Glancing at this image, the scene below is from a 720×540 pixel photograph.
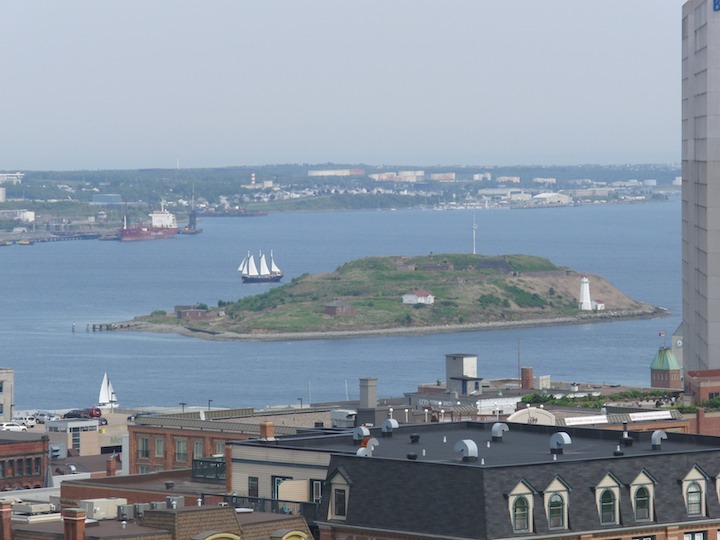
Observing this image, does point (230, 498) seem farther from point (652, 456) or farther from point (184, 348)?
point (184, 348)

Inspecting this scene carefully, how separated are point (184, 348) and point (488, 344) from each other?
26813mm

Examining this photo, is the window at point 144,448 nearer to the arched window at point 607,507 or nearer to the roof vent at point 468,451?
the roof vent at point 468,451

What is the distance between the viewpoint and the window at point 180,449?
55.2 meters

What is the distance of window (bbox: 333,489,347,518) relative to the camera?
32.3 metres

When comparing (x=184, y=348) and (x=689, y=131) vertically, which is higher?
(x=689, y=131)

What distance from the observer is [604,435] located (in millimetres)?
38938

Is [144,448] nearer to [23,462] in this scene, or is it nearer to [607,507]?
[23,462]

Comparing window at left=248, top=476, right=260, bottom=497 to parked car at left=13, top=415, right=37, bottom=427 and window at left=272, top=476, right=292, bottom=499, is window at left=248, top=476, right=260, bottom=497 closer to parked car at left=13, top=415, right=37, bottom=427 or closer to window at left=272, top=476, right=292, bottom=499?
window at left=272, top=476, right=292, bottom=499

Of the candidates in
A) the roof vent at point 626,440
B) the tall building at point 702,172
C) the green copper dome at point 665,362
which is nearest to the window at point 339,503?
the roof vent at point 626,440

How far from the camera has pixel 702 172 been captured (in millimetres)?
79625

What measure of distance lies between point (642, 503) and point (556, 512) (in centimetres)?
180

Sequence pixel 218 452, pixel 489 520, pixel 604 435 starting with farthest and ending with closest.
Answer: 1. pixel 218 452
2. pixel 604 435
3. pixel 489 520

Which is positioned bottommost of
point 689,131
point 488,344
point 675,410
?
point 488,344

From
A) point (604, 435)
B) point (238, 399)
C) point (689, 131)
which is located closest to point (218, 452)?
point (604, 435)
